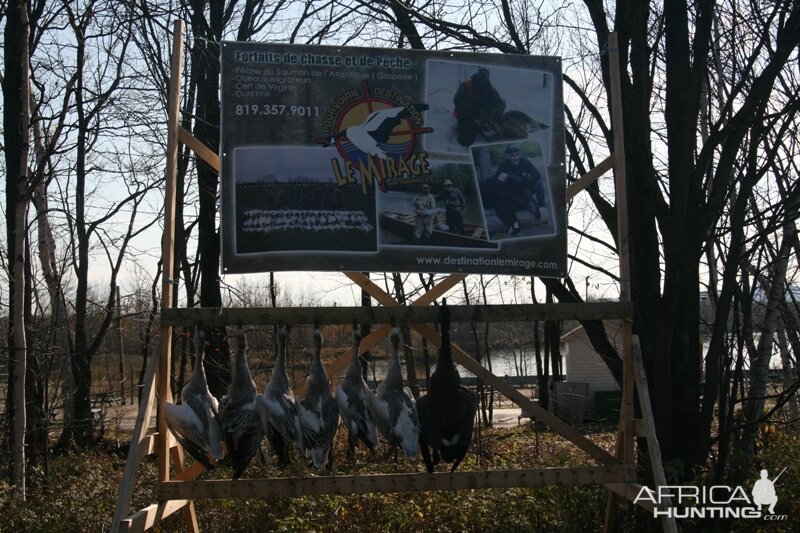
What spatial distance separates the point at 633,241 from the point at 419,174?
85.0 inches

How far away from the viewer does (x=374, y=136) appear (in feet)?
16.9

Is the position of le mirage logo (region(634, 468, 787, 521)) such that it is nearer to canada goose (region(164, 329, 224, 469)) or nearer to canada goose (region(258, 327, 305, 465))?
canada goose (region(258, 327, 305, 465))

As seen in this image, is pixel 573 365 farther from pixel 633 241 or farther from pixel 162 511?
pixel 162 511

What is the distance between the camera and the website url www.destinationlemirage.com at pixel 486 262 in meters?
5.08

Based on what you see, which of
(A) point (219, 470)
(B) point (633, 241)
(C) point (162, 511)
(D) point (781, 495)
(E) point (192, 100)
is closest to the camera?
(C) point (162, 511)

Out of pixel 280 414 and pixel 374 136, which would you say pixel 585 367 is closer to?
pixel 374 136

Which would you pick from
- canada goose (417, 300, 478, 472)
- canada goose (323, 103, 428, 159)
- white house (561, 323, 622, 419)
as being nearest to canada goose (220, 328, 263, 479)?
canada goose (417, 300, 478, 472)

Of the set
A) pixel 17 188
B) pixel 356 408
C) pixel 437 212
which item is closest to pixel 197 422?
pixel 356 408

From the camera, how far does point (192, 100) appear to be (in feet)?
45.8

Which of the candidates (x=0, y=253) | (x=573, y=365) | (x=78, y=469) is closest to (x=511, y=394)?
(x=78, y=469)

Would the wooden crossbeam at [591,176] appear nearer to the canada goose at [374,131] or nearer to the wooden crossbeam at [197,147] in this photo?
the canada goose at [374,131]

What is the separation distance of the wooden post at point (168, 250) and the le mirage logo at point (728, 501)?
3.28m

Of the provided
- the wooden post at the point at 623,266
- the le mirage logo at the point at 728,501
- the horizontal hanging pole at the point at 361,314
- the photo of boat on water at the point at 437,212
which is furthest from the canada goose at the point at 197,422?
the le mirage logo at the point at 728,501

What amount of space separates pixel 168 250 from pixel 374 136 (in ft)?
4.82
